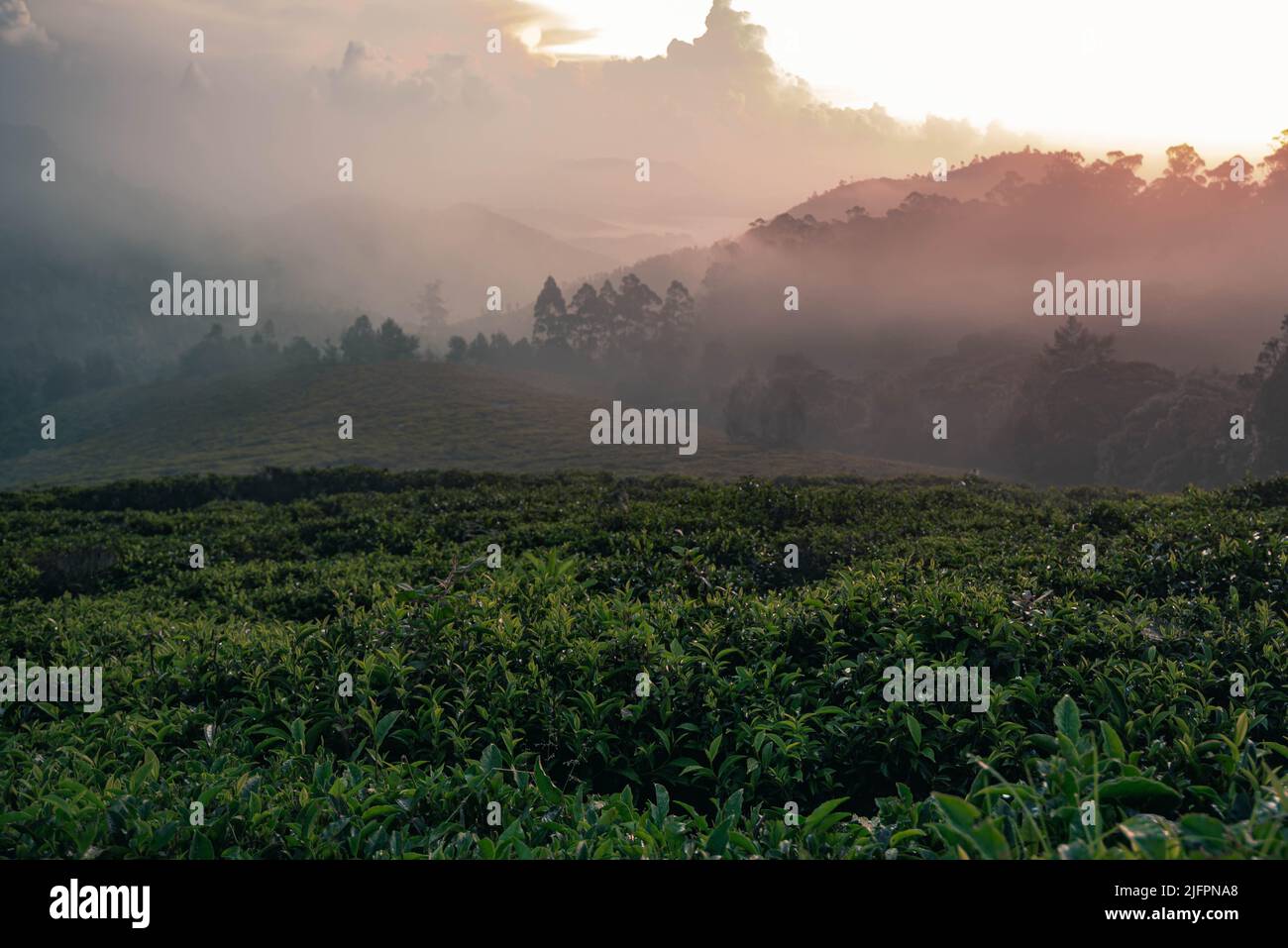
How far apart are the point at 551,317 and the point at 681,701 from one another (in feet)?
394

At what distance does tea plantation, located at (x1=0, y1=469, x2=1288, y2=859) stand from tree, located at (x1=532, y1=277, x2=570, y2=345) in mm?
113227

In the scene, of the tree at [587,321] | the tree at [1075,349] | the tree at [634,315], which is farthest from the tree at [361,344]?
the tree at [1075,349]

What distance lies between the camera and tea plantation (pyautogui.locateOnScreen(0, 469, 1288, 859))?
13.8 ft

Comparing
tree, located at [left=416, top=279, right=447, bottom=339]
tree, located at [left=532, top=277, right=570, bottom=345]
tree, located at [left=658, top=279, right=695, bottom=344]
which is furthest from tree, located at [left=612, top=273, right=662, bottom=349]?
tree, located at [left=416, top=279, right=447, bottom=339]

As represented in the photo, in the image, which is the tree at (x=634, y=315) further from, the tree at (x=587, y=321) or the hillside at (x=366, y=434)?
the hillside at (x=366, y=434)

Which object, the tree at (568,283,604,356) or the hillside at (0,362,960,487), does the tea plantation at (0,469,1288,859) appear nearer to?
the hillside at (0,362,960,487)

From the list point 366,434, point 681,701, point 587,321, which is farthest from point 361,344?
point 681,701

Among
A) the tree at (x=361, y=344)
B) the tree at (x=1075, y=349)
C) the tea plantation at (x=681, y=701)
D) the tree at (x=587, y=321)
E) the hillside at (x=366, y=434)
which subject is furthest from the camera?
the tree at (x=587, y=321)

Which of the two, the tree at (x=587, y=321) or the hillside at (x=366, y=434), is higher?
the tree at (x=587, y=321)

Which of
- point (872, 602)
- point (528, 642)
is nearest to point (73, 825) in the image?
point (528, 642)

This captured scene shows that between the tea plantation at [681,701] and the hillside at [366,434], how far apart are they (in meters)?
47.3

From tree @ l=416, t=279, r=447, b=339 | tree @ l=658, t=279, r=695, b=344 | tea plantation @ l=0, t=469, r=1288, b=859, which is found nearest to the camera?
tea plantation @ l=0, t=469, r=1288, b=859

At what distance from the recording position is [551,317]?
406ft

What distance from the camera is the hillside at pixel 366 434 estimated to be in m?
67.6
